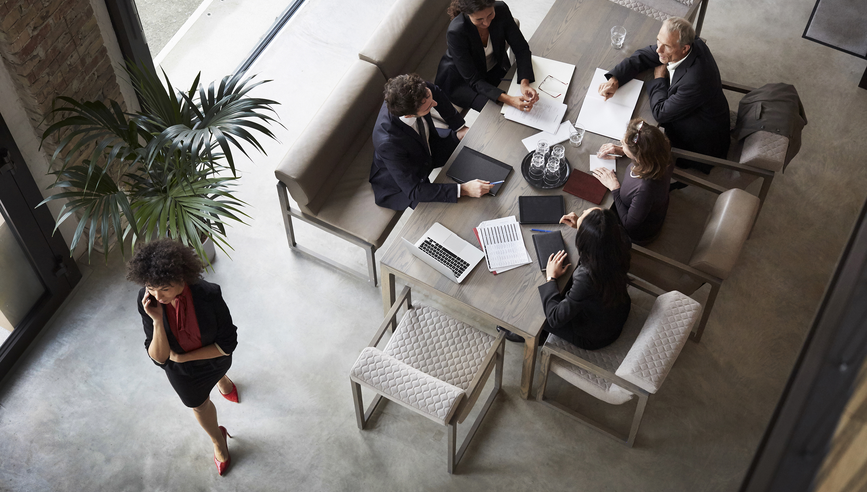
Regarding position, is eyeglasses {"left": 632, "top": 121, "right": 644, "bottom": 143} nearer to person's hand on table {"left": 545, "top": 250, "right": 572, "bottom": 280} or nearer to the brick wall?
person's hand on table {"left": 545, "top": 250, "right": 572, "bottom": 280}

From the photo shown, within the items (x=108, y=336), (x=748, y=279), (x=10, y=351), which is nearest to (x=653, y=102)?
(x=748, y=279)

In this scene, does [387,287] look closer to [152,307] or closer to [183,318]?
[183,318]

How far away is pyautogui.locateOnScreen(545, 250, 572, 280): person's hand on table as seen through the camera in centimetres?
337

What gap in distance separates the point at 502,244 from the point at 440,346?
0.60 meters

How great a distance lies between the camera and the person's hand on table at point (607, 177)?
364 centimetres

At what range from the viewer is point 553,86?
4.10 metres

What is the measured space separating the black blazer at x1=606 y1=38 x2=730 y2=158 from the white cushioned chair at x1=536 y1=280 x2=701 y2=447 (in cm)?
104

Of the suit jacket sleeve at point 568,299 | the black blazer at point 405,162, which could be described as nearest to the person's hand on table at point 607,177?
the suit jacket sleeve at point 568,299

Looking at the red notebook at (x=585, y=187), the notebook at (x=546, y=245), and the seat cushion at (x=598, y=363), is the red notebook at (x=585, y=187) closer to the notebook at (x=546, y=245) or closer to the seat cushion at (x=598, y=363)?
the notebook at (x=546, y=245)

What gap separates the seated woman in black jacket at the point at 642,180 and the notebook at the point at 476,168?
1.63 feet

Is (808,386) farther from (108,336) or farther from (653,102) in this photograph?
(108,336)

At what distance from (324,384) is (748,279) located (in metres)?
2.67

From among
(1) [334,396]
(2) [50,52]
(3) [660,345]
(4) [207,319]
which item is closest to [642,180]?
(3) [660,345]

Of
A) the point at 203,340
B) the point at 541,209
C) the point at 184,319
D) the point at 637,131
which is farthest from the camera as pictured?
the point at 541,209
